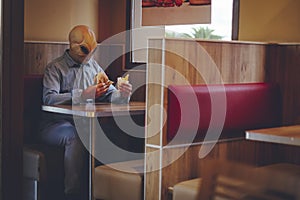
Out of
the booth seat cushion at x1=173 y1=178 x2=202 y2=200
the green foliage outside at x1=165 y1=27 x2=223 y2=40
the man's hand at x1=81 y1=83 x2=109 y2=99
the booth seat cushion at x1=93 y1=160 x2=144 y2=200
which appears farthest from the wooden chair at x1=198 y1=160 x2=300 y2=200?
the green foliage outside at x1=165 y1=27 x2=223 y2=40

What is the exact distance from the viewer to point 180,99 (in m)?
3.21

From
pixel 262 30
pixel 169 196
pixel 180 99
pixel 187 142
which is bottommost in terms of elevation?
pixel 169 196

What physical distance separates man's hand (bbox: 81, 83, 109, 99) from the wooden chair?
1.82m

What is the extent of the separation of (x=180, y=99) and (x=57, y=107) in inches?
42.6

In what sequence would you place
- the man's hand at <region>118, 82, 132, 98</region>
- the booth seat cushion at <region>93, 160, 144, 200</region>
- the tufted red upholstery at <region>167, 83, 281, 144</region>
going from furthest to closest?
the man's hand at <region>118, 82, 132, 98</region>
the booth seat cushion at <region>93, 160, 144, 200</region>
the tufted red upholstery at <region>167, 83, 281, 144</region>

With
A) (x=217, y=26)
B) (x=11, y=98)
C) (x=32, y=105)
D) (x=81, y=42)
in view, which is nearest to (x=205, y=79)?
(x=217, y=26)

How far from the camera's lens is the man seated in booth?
4027mm

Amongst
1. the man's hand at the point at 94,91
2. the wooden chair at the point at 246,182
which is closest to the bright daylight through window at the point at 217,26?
the man's hand at the point at 94,91

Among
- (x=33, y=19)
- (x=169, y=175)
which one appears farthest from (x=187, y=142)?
(x=33, y=19)

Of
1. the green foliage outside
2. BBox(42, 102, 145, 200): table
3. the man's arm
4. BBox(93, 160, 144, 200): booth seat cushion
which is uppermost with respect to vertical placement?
the green foliage outside

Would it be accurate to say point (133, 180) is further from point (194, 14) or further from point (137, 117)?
point (194, 14)

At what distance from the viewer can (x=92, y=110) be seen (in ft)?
11.8

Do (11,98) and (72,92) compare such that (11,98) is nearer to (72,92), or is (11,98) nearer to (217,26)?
(72,92)

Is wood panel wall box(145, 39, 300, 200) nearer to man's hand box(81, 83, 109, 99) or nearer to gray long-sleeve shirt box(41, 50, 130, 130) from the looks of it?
man's hand box(81, 83, 109, 99)
